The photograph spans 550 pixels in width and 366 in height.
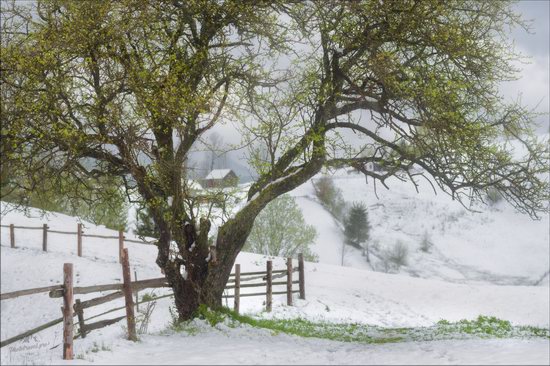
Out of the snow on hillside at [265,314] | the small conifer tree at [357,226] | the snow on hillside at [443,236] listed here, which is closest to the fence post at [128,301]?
the snow on hillside at [265,314]

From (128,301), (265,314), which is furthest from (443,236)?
(128,301)

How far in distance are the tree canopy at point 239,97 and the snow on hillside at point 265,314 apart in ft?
10.3

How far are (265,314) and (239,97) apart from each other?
385 inches

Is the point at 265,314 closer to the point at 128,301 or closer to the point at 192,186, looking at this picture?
the point at 192,186

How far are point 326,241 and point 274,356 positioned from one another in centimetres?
7375

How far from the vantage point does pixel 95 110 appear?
12141mm

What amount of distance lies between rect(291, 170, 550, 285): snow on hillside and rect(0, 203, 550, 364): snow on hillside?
42592mm

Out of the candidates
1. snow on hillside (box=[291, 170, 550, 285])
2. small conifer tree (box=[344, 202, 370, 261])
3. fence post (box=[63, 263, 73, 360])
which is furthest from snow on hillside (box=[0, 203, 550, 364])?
small conifer tree (box=[344, 202, 370, 261])

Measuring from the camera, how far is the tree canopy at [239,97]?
39.1 feet

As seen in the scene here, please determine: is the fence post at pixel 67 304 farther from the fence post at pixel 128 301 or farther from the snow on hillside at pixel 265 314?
the fence post at pixel 128 301

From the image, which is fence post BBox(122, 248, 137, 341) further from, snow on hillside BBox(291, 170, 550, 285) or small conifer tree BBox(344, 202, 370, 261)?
small conifer tree BBox(344, 202, 370, 261)

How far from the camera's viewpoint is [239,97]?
13.6 metres

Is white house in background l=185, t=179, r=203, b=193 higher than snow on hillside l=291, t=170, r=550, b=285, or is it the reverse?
white house in background l=185, t=179, r=203, b=193

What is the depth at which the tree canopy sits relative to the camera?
11.9m
